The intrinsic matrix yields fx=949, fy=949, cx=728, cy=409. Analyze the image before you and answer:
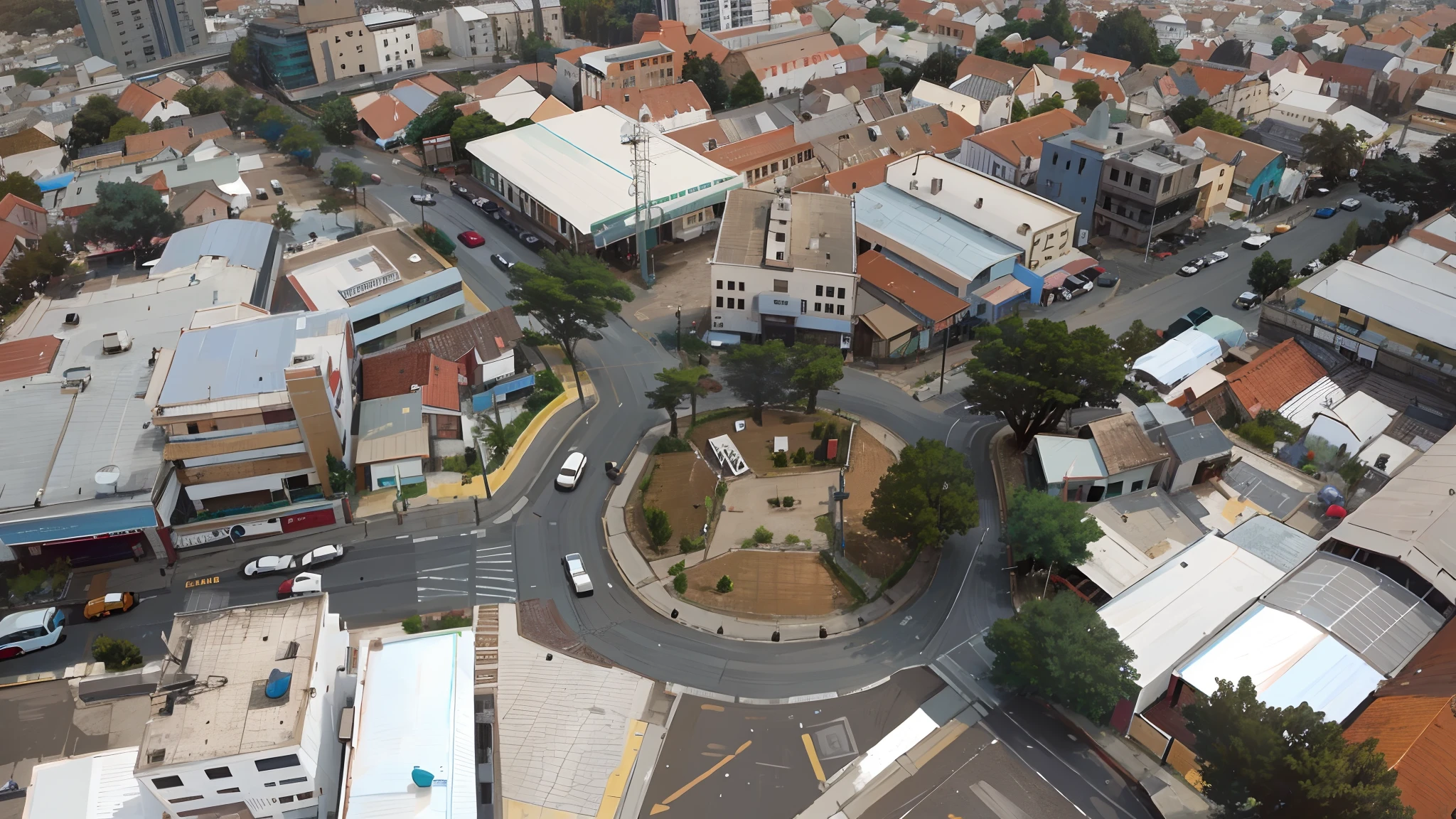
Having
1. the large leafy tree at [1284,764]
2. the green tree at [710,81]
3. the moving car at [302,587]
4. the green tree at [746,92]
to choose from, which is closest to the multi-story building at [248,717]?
the moving car at [302,587]

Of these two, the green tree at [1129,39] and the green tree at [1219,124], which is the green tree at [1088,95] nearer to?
the green tree at [1219,124]

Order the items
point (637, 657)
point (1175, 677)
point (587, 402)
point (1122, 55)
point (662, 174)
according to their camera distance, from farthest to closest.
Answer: point (1122, 55) < point (662, 174) < point (587, 402) < point (637, 657) < point (1175, 677)

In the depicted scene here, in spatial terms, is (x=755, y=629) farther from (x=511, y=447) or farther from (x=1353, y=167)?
(x=1353, y=167)

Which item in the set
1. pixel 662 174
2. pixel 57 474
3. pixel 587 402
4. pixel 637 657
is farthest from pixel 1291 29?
pixel 57 474

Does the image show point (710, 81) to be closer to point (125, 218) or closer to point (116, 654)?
point (125, 218)

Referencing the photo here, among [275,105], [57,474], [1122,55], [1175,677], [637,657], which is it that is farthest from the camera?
[1122,55]

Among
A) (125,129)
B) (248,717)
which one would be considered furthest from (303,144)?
(248,717)
